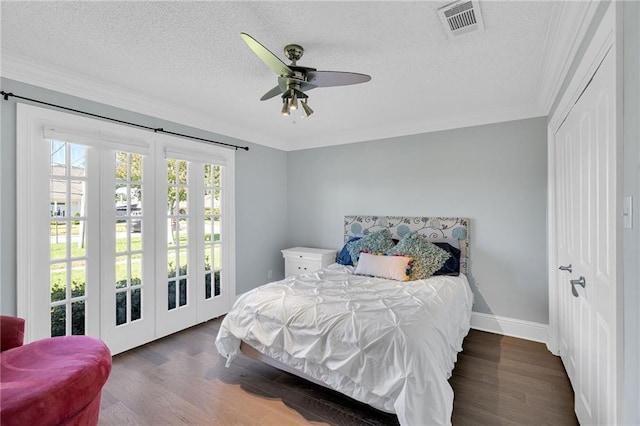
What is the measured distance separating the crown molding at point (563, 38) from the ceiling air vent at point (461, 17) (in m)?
0.38

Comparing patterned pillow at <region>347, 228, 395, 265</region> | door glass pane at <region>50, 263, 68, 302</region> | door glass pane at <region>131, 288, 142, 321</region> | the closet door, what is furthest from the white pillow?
door glass pane at <region>50, 263, 68, 302</region>

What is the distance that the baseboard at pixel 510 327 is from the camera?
304 cm

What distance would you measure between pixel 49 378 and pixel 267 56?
1.96 m

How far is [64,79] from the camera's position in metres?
2.41

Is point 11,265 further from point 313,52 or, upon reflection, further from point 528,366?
point 528,366

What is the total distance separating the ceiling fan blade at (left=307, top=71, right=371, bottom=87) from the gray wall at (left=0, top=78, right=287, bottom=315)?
2053 mm

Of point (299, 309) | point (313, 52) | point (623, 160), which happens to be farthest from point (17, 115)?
point (623, 160)

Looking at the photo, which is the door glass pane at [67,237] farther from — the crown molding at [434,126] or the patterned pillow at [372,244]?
the crown molding at [434,126]

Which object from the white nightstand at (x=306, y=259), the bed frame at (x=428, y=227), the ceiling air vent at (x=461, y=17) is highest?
the ceiling air vent at (x=461, y=17)

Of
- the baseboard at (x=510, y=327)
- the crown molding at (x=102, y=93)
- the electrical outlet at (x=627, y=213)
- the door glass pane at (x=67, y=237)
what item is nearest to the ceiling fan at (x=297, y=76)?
the electrical outlet at (x=627, y=213)

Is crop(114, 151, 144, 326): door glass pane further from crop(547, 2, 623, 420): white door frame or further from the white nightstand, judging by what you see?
crop(547, 2, 623, 420): white door frame

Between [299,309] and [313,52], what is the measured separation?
183 cm

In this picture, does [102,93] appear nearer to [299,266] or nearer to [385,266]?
[299,266]

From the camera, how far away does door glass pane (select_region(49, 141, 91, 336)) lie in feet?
7.94
